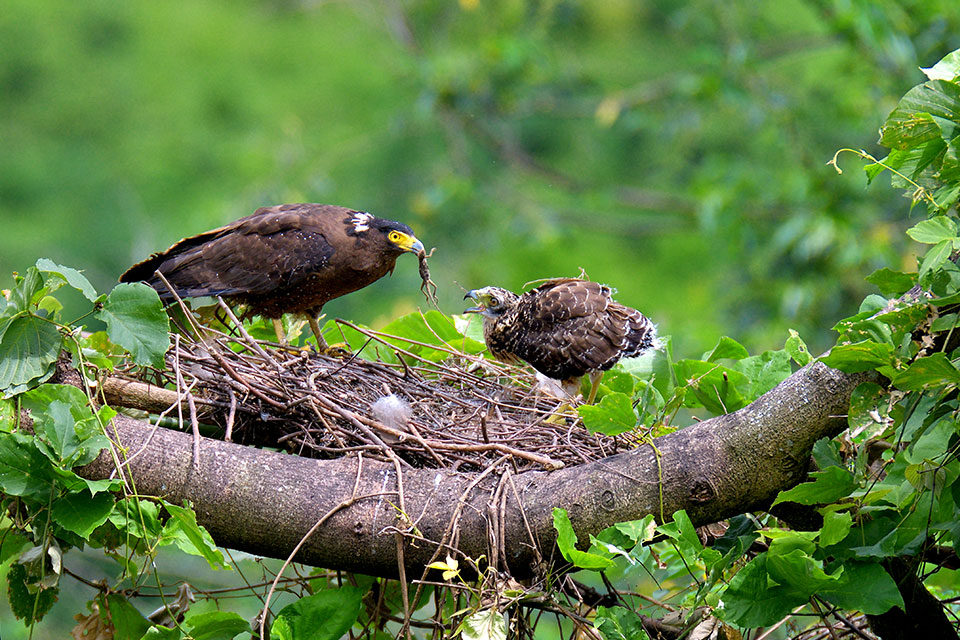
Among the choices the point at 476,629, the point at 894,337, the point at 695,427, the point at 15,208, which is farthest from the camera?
the point at 15,208

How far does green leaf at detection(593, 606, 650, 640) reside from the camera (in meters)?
2.25

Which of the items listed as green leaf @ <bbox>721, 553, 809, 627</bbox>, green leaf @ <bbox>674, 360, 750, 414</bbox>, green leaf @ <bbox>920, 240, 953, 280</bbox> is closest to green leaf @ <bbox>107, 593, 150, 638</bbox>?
green leaf @ <bbox>721, 553, 809, 627</bbox>

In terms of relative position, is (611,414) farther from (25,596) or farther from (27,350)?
(25,596)

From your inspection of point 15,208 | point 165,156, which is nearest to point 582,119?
point 165,156

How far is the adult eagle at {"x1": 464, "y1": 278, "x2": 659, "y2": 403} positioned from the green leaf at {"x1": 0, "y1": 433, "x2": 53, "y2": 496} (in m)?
1.97

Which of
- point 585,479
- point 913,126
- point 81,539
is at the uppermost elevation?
point 913,126

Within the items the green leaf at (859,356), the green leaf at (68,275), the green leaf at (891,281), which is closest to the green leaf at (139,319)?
the green leaf at (68,275)

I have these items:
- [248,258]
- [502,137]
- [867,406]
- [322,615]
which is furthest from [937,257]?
[502,137]

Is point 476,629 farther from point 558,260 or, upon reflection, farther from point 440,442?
point 558,260

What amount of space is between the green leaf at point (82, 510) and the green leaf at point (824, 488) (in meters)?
1.44

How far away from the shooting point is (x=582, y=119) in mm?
14883

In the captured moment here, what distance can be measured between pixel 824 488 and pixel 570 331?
5.69 feet

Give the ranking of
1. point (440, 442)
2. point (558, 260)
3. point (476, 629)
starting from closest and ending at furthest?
point (476, 629) → point (440, 442) → point (558, 260)

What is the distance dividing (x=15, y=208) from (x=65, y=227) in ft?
4.94
